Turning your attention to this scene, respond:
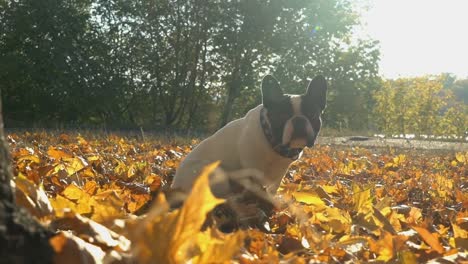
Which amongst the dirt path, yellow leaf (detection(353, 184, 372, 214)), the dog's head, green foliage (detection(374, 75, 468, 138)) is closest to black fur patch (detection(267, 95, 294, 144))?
the dog's head

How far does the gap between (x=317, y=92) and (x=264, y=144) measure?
31.3 inches

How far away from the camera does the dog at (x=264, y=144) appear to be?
3.27m

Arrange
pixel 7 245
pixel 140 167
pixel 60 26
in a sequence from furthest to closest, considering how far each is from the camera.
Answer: pixel 60 26, pixel 140 167, pixel 7 245

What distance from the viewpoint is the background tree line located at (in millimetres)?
20406

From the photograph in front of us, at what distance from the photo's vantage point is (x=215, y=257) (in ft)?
3.03

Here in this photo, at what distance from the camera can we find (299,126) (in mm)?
3510

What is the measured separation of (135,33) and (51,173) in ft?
69.2

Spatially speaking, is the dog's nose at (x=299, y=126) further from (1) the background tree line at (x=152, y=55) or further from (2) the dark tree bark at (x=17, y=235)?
(1) the background tree line at (x=152, y=55)

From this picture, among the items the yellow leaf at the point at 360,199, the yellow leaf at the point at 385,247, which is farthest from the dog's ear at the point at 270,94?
the yellow leaf at the point at 385,247

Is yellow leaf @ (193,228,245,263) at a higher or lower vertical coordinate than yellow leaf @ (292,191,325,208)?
higher

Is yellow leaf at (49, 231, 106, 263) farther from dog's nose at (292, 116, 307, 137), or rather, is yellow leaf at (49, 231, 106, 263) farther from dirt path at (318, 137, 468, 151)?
dirt path at (318, 137, 468, 151)

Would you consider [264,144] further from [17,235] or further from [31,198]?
[17,235]

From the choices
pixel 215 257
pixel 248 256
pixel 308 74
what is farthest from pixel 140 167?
pixel 308 74

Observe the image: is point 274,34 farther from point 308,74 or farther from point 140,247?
point 140,247
